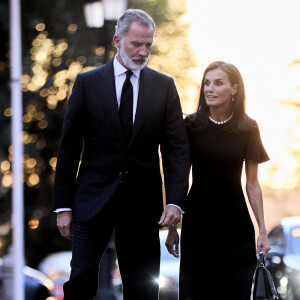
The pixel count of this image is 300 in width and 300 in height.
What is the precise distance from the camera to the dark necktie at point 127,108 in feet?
16.1

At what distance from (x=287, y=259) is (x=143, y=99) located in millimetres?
7392

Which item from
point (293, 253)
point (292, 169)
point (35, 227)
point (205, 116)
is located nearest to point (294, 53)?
point (292, 169)

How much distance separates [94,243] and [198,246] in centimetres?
81

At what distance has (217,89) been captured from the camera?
542 cm

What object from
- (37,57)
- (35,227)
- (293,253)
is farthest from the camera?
(35,227)

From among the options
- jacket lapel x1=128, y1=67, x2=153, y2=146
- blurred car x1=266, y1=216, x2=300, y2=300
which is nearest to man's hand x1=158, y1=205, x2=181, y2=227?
jacket lapel x1=128, y1=67, x2=153, y2=146

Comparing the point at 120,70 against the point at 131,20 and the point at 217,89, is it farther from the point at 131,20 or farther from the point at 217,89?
the point at 217,89

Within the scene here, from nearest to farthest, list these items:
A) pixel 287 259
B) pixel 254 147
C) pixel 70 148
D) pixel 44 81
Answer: pixel 70 148, pixel 254 147, pixel 287 259, pixel 44 81

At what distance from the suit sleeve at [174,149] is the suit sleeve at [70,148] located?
495 millimetres

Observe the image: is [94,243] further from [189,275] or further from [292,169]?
[292,169]

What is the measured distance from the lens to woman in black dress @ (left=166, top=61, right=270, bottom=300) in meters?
5.37

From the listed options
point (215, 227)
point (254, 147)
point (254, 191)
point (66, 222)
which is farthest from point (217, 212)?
point (66, 222)

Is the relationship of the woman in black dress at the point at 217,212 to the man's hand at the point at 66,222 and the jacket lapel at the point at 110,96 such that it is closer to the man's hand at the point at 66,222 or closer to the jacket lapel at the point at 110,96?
the jacket lapel at the point at 110,96

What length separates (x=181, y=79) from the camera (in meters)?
20.3
